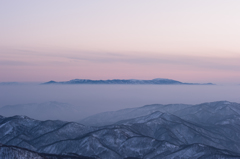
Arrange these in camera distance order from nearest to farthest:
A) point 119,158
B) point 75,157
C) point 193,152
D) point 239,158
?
point 75,157 → point 239,158 → point 193,152 → point 119,158

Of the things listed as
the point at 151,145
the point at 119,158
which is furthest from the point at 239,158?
the point at 119,158

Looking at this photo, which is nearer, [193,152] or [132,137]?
[193,152]

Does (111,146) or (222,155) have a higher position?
(222,155)

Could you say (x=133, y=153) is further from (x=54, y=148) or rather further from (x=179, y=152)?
(x=54, y=148)

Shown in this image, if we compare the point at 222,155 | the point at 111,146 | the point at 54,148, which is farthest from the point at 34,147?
the point at 222,155

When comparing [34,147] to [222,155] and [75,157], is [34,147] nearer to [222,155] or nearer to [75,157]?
[75,157]

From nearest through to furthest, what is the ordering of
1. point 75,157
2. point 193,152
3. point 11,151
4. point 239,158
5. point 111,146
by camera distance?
1. point 11,151
2. point 75,157
3. point 239,158
4. point 193,152
5. point 111,146

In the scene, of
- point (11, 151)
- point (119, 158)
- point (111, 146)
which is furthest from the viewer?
point (111, 146)

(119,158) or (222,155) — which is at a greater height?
(222,155)

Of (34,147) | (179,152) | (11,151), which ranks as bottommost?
(34,147)
